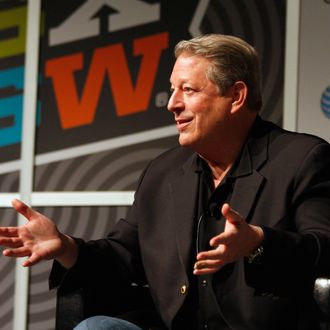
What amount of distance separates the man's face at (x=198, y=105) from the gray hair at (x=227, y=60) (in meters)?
0.02

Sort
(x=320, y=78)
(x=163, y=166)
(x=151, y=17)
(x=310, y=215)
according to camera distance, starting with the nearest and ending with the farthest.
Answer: (x=310, y=215)
(x=163, y=166)
(x=320, y=78)
(x=151, y=17)

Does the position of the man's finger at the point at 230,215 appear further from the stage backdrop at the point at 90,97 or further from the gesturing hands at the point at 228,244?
the stage backdrop at the point at 90,97

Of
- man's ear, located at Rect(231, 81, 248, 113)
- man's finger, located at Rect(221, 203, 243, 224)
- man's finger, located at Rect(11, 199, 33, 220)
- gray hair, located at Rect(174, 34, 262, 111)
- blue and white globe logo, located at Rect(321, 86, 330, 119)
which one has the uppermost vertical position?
gray hair, located at Rect(174, 34, 262, 111)

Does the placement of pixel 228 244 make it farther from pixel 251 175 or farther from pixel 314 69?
pixel 314 69

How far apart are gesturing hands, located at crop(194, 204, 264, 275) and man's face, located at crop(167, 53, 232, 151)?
512 mm

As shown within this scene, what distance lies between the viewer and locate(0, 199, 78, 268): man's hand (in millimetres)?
1830

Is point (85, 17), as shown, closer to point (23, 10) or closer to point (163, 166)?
point (23, 10)

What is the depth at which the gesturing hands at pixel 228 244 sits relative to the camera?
4.86ft

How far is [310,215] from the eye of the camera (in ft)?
5.81

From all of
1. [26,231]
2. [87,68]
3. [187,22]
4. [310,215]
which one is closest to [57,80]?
[87,68]

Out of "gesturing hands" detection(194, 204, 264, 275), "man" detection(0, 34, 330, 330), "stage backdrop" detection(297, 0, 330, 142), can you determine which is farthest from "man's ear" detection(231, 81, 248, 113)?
"stage backdrop" detection(297, 0, 330, 142)

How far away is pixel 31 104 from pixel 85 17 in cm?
50

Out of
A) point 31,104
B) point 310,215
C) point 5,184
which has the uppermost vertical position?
point 310,215

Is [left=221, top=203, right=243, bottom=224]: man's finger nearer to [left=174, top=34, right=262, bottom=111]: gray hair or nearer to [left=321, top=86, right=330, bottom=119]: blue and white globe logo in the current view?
[left=174, top=34, right=262, bottom=111]: gray hair
